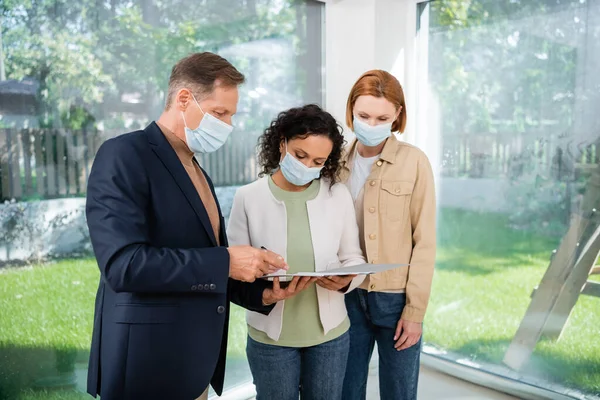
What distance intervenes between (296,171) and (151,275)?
59 centimetres

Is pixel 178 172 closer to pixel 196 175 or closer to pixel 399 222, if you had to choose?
pixel 196 175

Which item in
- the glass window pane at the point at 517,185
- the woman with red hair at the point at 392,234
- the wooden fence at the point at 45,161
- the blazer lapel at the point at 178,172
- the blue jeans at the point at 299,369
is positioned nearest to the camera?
the blazer lapel at the point at 178,172

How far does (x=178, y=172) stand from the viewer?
1221mm

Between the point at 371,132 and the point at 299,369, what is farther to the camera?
the point at 371,132

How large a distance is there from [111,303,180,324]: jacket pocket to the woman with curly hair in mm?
369

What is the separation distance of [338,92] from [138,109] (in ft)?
3.77

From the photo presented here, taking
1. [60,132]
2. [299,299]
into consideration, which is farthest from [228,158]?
[299,299]

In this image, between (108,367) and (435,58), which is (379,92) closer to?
(108,367)

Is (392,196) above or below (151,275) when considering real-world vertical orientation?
above

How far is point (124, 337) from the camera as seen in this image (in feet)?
3.82

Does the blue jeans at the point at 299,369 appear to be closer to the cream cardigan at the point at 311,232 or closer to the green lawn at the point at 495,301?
the cream cardigan at the point at 311,232

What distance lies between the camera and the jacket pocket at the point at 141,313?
1163 mm

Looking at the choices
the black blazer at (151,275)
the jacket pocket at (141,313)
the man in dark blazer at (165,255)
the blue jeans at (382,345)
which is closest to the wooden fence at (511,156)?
the blue jeans at (382,345)

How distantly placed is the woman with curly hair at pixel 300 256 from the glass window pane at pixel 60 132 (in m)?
0.84
